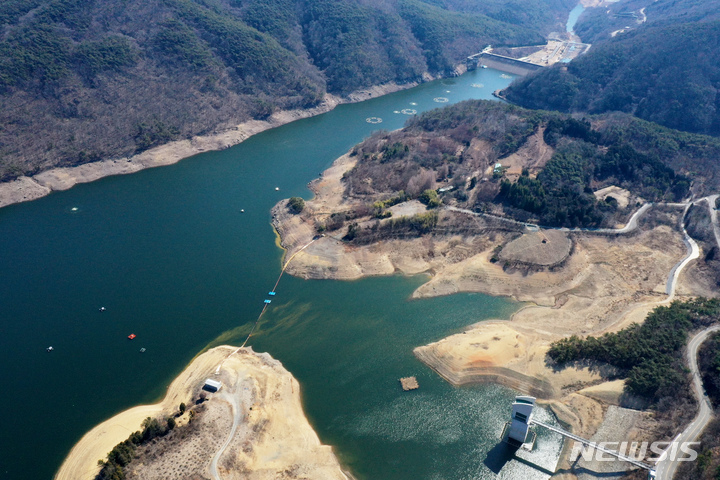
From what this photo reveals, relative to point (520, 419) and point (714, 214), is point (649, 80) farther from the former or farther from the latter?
point (520, 419)

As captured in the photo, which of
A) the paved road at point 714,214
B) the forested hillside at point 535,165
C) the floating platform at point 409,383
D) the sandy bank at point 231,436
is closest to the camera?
the sandy bank at point 231,436

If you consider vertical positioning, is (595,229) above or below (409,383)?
above

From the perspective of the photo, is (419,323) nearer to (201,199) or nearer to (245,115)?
(201,199)

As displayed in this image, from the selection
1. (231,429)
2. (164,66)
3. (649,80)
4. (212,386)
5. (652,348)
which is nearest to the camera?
(231,429)

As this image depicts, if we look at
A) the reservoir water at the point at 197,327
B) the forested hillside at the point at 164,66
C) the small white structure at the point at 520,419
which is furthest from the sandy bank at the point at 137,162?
the small white structure at the point at 520,419

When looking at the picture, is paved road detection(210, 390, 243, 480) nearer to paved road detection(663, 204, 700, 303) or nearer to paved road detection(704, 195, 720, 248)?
paved road detection(663, 204, 700, 303)

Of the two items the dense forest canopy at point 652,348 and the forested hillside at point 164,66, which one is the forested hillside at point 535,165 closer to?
the dense forest canopy at point 652,348

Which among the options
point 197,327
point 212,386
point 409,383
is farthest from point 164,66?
point 409,383
